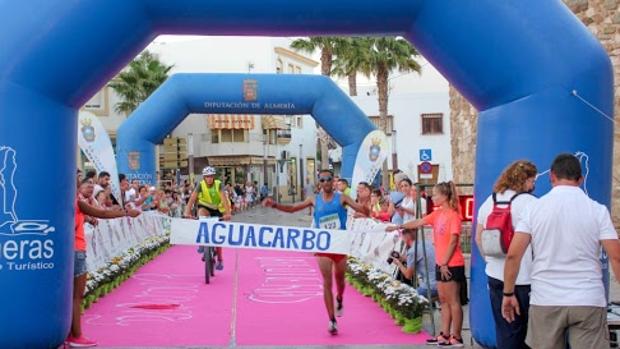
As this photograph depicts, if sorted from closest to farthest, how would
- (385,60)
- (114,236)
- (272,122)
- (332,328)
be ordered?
(332,328) → (114,236) → (385,60) → (272,122)

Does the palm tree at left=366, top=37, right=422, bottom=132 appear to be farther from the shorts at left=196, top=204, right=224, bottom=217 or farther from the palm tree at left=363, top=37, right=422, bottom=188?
the shorts at left=196, top=204, right=224, bottom=217

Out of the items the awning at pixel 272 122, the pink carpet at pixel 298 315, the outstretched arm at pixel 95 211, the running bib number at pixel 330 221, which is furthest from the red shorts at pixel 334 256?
the awning at pixel 272 122

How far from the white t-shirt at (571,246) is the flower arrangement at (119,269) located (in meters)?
6.50

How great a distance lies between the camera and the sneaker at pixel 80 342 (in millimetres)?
7482

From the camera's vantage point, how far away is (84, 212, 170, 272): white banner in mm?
10961

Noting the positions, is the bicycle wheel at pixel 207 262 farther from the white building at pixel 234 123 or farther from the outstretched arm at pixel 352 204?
the white building at pixel 234 123

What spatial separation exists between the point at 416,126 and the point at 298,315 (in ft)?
116

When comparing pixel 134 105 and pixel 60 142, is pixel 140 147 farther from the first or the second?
pixel 134 105

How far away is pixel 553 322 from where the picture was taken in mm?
4621

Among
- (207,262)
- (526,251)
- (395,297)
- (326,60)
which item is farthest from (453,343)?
(326,60)

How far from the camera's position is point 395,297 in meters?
8.58

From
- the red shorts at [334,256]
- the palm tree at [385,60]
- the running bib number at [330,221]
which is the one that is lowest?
the red shorts at [334,256]

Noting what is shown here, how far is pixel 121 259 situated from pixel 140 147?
857 cm

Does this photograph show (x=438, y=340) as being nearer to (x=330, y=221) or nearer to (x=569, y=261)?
(x=330, y=221)
